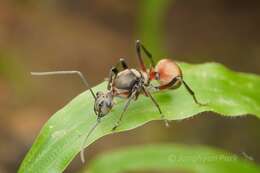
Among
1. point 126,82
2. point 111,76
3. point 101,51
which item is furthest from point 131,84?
point 101,51

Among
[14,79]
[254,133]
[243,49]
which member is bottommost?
[254,133]

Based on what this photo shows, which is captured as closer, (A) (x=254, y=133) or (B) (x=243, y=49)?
(A) (x=254, y=133)

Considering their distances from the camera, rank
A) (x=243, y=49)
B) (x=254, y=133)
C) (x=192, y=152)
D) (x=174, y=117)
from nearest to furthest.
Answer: (x=174, y=117) → (x=192, y=152) → (x=254, y=133) → (x=243, y=49)

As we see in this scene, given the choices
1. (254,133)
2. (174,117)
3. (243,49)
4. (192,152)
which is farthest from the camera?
(243,49)

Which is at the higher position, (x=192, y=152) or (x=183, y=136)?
(x=192, y=152)

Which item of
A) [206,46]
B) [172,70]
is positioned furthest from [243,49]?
[172,70]

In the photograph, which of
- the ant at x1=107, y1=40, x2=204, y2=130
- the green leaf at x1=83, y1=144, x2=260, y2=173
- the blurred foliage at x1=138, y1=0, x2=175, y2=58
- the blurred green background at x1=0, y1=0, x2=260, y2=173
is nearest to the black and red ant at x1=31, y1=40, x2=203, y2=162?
the ant at x1=107, y1=40, x2=204, y2=130

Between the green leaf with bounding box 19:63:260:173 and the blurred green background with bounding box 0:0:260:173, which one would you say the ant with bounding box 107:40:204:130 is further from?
the blurred green background with bounding box 0:0:260:173

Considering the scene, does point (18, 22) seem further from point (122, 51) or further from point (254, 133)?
point (254, 133)

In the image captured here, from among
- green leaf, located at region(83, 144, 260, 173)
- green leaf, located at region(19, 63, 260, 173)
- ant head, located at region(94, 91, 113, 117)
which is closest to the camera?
green leaf, located at region(19, 63, 260, 173)
